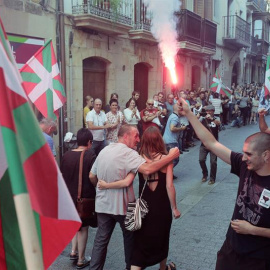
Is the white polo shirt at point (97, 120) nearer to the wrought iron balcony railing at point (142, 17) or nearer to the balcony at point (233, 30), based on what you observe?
the wrought iron balcony railing at point (142, 17)

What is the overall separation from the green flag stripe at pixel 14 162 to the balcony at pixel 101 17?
8599 millimetres

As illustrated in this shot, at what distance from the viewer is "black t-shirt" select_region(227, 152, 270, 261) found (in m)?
2.59

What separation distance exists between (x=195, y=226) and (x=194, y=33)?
12.2 meters

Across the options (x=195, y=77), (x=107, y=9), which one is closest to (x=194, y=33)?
(x=195, y=77)

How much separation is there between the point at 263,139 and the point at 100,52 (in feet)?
28.4

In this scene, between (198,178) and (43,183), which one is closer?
(43,183)

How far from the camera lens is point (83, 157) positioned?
4059 mm

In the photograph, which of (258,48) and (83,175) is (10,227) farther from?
(258,48)

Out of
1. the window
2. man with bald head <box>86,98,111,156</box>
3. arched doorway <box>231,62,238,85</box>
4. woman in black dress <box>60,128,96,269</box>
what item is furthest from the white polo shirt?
the window

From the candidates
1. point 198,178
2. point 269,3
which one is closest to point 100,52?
point 198,178

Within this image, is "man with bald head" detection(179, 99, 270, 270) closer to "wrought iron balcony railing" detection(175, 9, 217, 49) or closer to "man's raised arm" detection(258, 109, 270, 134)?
"man's raised arm" detection(258, 109, 270, 134)

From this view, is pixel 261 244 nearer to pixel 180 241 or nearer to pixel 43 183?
pixel 43 183

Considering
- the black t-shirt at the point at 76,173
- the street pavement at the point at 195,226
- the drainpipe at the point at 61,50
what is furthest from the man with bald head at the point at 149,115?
the black t-shirt at the point at 76,173

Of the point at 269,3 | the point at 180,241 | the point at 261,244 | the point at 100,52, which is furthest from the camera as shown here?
the point at 269,3
